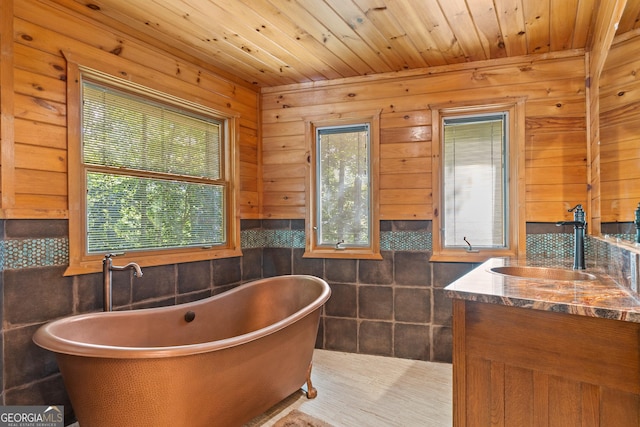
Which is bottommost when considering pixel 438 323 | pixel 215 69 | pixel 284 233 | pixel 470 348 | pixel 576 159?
pixel 438 323

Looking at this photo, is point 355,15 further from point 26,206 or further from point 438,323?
point 438,323

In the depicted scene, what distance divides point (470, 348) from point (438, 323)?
1562 millimetres

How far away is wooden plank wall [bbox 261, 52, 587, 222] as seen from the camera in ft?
8.73

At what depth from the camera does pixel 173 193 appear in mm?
2727

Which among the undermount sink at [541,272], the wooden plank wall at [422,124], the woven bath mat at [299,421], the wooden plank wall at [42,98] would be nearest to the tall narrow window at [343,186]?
the wooden plank wall at [422,124]

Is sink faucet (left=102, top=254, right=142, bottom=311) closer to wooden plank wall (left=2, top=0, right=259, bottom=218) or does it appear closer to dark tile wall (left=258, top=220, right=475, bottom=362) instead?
wooden plank wall (left=2, top=0, right=259, bottom=218)

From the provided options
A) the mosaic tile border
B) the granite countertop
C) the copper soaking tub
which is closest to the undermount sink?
the granite countertop

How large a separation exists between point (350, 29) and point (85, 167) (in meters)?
1.81

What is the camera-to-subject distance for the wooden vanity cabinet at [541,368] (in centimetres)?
119

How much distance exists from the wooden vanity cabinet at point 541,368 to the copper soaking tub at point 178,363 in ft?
3.19

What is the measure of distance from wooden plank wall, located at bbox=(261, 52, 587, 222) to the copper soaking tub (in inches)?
42.3

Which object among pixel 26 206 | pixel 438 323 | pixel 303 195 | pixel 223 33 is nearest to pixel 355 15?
pixel 223 33

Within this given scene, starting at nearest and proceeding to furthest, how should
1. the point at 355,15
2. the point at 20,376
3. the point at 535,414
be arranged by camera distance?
the point at 535,414
the point at 20,376
the point at 355,15

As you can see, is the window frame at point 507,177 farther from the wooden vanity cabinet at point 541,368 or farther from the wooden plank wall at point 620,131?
the wooden vanity cabinet at point 541,368
